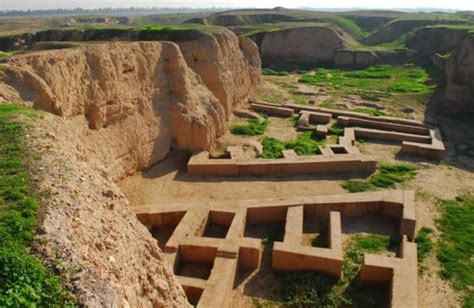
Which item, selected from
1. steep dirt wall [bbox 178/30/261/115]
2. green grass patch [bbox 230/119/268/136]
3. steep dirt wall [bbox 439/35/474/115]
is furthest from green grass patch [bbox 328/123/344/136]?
steep dirt wall [bbox 439/35/474/115]

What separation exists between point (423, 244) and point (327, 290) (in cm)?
337

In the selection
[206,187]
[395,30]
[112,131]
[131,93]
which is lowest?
[206,187]

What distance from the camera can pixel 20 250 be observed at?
16.0ft

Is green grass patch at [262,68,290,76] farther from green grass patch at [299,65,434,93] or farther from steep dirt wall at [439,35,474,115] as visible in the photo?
steep dirt wall at [439,35,474,115]

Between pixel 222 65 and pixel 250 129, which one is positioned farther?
pixel 222 65

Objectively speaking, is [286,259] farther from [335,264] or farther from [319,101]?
[319,101]

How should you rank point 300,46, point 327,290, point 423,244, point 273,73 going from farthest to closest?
point 300,46, point 273,73, point 423,244, point 327,290

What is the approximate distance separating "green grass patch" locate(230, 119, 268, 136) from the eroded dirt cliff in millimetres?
1056

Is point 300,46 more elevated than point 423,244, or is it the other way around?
point 300,46

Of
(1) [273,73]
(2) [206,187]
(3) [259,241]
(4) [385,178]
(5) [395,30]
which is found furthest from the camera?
(5) [395,30]

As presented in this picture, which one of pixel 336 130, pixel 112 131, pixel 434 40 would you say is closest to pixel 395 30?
pixel 434 40

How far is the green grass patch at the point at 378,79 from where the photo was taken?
94.6ft

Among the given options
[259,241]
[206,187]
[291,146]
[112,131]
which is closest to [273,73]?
[291,146]

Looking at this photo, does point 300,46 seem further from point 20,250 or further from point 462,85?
point 20,250
